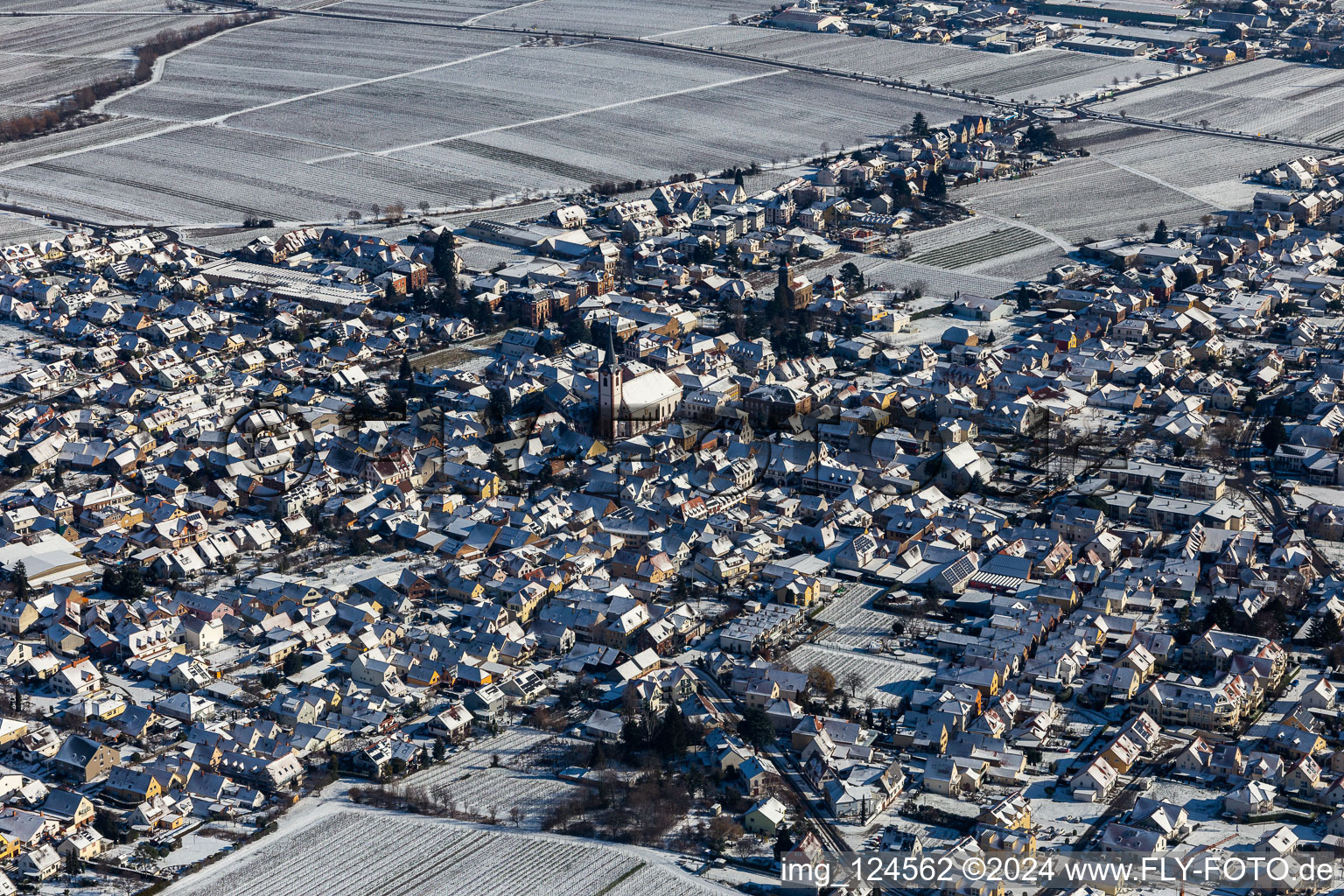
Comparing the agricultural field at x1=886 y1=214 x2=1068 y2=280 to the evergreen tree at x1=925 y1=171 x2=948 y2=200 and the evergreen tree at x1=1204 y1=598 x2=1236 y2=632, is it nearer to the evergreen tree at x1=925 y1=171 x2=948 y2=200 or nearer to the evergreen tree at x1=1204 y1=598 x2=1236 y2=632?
the evergreen tree at x1=925 y1=171 x2=948 y2=200

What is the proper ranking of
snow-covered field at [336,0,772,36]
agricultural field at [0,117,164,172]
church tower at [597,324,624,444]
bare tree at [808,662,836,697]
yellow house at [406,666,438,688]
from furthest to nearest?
snow-covered field at [336,0,772,36], agricultural field at [0,117,164,172], church tower at [597,324,624,444], yellow house at [406,666,438,688], bare tree at [808,662,836,697]

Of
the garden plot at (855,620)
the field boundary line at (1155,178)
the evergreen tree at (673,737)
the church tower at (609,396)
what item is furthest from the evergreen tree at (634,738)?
the field boundary line at (1155,178)

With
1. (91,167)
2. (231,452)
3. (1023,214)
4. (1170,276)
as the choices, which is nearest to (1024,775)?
(231,452)

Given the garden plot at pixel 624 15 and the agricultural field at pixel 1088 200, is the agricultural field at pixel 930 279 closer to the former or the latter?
the agricultural field at pixel 1088 200

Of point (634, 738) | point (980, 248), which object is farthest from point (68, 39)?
point (634, 738)

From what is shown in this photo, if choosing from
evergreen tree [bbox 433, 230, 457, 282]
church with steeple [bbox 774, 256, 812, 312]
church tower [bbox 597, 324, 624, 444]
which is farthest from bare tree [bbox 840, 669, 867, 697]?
evergreen tree [bbox 433, 230, 457, 282]

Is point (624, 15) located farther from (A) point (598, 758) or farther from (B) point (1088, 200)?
(A) point (598, 758)
